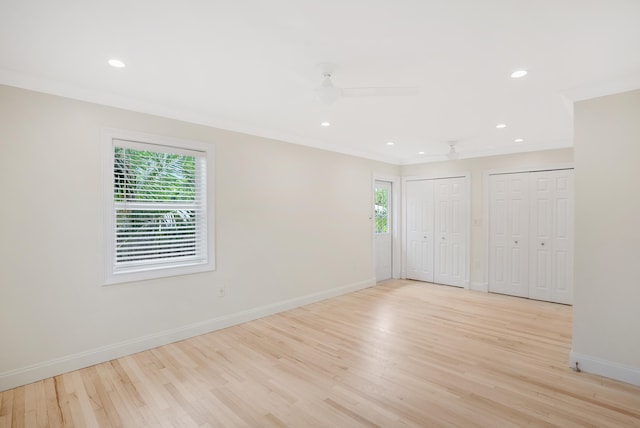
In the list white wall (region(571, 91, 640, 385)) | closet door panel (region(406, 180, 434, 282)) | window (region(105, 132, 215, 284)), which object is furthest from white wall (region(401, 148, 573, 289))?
window (region(105, 132, 215, 284))

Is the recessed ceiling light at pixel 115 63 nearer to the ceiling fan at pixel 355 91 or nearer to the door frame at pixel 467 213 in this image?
the ceiling fan at pixel 355 91

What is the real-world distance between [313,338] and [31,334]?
99.3 inches

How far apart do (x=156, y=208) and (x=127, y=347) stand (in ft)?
4.58

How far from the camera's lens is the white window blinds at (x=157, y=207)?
10.2 ft

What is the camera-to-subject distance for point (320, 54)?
222cm

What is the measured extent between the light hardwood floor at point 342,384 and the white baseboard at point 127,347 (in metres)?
0.07

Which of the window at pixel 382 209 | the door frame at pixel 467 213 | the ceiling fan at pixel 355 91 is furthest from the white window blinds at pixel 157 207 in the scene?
the door frame at pixel 467 213

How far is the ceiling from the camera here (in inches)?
68.7

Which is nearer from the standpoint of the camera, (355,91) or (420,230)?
(355,91)

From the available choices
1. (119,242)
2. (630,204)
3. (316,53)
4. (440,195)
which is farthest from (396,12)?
(440,195)

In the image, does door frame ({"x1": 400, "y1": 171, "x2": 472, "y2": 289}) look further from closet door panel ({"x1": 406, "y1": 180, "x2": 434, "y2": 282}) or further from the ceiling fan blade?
the ceiling fan blade

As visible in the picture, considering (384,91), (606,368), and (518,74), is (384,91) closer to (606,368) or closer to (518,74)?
(518,74)

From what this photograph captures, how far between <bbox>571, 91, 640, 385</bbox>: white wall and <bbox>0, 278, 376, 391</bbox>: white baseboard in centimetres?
332

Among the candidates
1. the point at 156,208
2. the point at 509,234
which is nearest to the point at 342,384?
the point at 156,208
